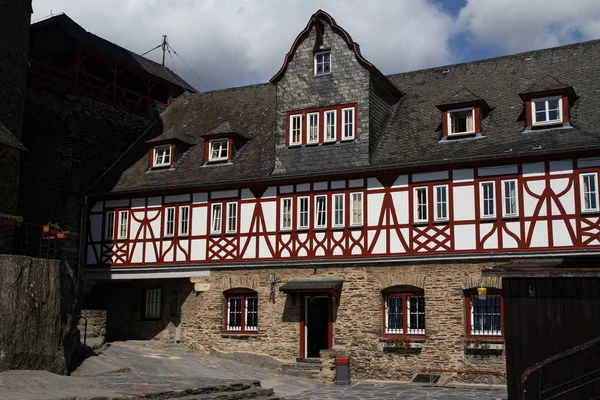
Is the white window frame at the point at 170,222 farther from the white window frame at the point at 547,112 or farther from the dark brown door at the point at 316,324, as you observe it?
the white window frame at the point at 547,112

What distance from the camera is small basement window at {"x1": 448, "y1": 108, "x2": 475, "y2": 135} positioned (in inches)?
945

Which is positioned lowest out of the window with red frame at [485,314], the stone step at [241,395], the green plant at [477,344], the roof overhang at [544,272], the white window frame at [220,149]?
the stone step at [241,395]

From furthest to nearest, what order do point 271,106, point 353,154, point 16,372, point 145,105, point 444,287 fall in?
point 145,105 → point 271,106 → point 353,154 → point 444,287 → point 16,372

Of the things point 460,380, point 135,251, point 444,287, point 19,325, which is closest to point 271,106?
point 135,251

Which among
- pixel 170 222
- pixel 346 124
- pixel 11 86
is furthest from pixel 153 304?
pixel 346 124

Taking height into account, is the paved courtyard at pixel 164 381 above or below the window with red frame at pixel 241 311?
below

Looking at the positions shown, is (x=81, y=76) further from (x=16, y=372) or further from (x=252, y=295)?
(x=16, y=372)

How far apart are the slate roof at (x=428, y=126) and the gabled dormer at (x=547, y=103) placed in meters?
0.18

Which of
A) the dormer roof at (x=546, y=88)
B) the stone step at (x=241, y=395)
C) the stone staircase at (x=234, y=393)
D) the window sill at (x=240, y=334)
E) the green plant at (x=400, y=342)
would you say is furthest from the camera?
the window sill at (x=240, y=334)

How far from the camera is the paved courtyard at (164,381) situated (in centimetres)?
1544

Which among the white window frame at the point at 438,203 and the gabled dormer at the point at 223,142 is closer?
the white window frame at the point at 438,203

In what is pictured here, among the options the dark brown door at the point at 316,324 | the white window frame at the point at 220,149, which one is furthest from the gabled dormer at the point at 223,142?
the dark brown door at the point at 316,324

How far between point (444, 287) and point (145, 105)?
16281mm

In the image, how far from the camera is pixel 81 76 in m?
30.8
